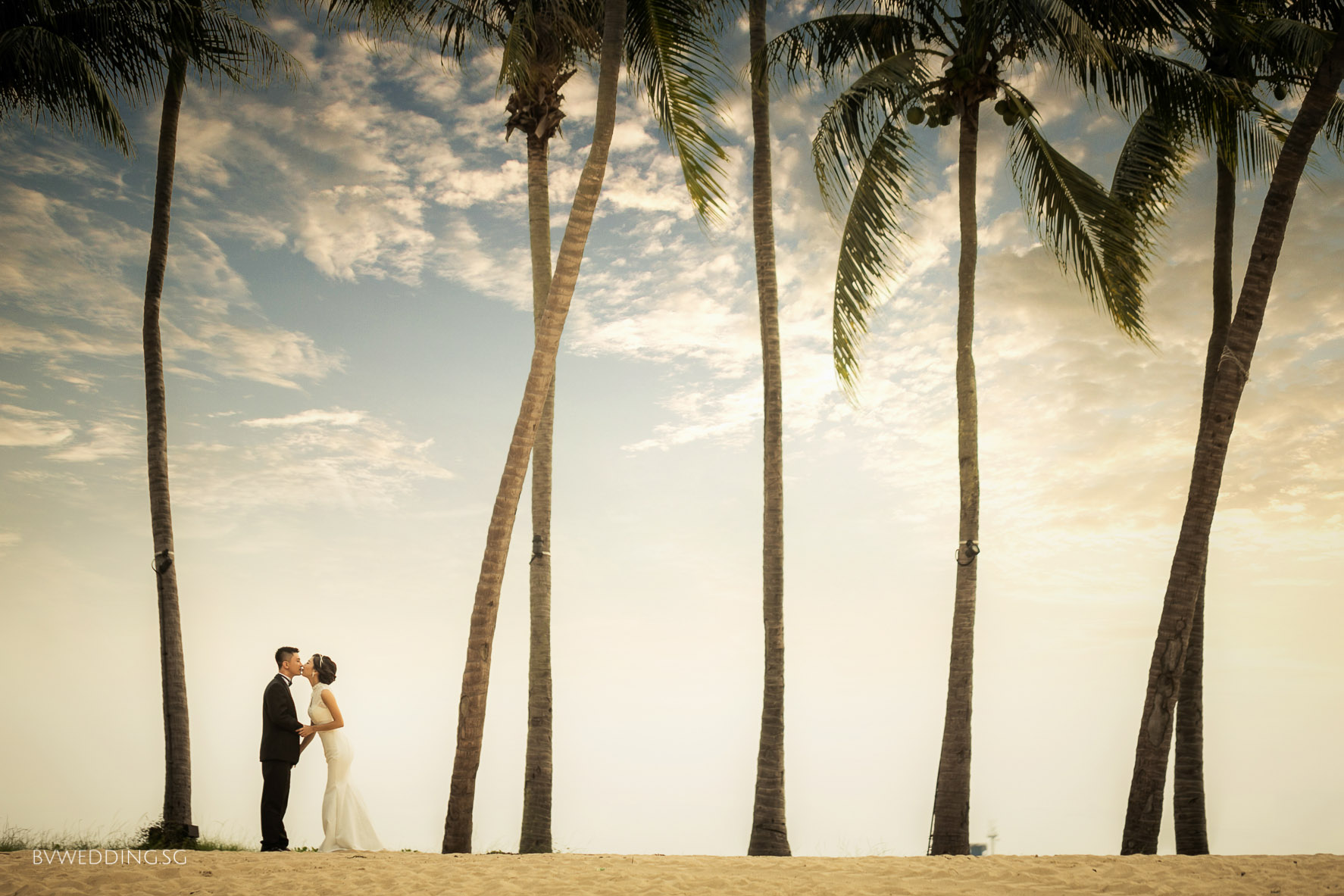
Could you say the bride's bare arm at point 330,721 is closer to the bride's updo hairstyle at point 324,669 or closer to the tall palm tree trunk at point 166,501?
the bride's updo hairstyle at point 324,669

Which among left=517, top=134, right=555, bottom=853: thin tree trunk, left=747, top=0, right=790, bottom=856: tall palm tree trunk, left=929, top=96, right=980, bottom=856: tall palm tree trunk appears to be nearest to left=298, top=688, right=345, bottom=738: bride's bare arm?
left=517, top=134, right=555, bottom=853: thin tree trunk

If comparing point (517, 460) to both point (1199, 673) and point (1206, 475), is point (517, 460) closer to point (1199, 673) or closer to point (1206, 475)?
point (1206, 475)

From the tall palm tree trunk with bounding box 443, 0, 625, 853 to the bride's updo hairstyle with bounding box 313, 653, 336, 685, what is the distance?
1449mm

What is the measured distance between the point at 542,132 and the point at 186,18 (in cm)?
550

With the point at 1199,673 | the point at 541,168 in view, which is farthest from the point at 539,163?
the point at 1199,673

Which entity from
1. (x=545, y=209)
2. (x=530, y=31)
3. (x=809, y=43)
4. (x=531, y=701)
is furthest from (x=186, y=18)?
(x=531, y=701)

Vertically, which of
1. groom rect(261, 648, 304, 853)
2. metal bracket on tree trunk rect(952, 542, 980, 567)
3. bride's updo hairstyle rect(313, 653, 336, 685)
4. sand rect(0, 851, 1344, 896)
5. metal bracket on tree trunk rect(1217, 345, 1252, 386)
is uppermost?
metal bracket on tree trunk rect(1217, 345, 1252, 386)

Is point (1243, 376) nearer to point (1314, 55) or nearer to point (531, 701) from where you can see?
point (1314, 55)

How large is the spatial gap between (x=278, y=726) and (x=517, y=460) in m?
3.86

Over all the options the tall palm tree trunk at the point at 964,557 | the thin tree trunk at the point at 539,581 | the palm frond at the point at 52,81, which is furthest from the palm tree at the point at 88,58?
the tall palm tree trunk at the point at 964,557

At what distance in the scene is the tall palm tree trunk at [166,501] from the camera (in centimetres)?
1199

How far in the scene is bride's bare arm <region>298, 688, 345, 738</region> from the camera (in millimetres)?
9883

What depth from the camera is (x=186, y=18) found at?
13.5 m

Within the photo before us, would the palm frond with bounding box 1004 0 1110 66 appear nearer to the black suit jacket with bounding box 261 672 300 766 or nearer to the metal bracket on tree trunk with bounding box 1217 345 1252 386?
the metal bracket on tree trunk with bounding box 1217 345 1252 386
